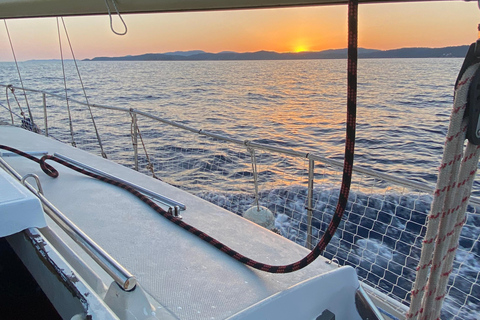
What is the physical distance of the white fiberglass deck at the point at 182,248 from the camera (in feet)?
4.25

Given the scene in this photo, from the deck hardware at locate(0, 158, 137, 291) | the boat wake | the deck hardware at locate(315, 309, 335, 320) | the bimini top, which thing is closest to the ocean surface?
the boat wake

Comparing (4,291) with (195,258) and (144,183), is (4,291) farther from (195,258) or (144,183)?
(144,183)

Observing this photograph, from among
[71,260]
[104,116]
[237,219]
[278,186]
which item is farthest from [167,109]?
[71,260]

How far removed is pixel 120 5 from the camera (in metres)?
1.84

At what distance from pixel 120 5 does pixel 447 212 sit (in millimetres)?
1738

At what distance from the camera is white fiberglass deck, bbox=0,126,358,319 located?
4.25 feet

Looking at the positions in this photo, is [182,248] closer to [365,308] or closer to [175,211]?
[175,211]

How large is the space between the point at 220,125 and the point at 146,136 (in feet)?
7.79

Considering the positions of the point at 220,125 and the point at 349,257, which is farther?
the point at 220,125

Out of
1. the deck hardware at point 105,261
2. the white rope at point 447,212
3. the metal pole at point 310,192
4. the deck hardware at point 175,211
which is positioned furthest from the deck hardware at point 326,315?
the metal pole at point 310,192

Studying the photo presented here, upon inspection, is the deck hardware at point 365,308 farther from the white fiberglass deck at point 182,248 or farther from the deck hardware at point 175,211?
the deck hardware at point 175,211

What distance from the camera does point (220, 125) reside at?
31.9 feet

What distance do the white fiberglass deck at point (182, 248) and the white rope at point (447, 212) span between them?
1.55 ft

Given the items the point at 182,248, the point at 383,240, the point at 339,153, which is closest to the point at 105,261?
the point at 182,248
